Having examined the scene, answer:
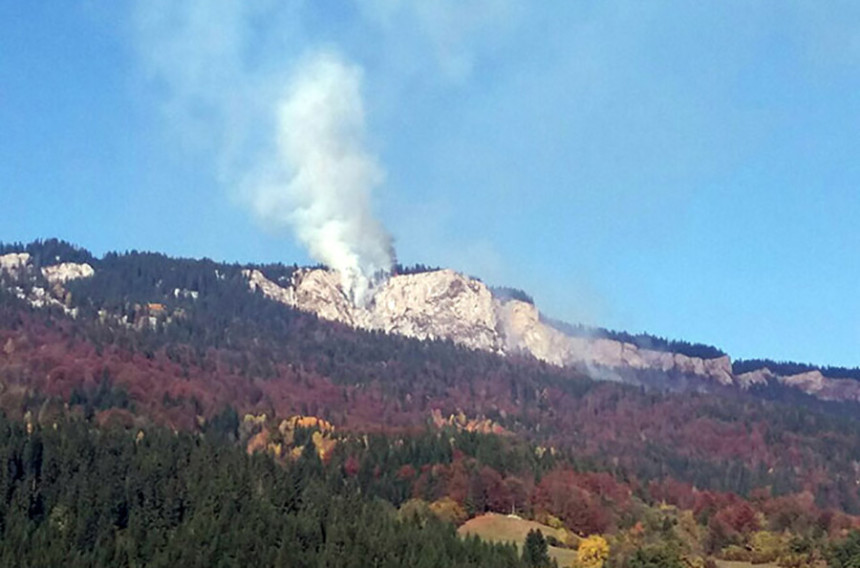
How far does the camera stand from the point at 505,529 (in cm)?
16850

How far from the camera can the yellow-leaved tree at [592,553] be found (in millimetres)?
143250

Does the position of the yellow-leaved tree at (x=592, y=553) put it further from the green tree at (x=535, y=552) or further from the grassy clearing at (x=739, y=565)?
the grassy clearing at (x=739, y=565)

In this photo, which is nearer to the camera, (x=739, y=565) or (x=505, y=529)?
(x=739, y=565)

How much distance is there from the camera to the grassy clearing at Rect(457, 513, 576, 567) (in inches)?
6378

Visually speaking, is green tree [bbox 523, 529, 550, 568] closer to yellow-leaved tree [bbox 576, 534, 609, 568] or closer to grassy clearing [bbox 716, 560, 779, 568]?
yellow-leaved tree [bbox 576, 534, 609, 568]

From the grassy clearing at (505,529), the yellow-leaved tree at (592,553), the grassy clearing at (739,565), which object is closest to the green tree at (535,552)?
the yellow-leaved tree at (592,553)

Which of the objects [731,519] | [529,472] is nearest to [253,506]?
[529,472]

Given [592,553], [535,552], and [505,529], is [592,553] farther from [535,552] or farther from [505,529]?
[505,529]

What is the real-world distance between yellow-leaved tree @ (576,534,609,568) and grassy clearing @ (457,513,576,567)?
233 inches

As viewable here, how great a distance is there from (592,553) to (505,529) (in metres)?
24.0

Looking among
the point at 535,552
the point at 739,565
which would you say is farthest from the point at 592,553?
the point at 739,565

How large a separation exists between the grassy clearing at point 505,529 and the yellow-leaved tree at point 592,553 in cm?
591

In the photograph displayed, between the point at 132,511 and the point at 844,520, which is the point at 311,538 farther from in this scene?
the point at 844,520

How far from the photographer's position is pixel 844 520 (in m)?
188
